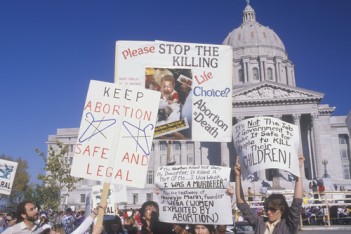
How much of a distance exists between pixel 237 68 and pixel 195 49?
80184 mm

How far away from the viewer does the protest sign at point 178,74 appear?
770 centimetres

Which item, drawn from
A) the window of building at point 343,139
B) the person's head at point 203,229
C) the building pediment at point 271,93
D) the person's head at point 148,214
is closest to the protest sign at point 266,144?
the person's head at point 203,229

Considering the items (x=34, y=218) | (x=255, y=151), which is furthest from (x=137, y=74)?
(x=34, y=218)

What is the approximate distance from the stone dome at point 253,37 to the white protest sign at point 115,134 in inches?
3373

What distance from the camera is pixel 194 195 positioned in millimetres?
5805

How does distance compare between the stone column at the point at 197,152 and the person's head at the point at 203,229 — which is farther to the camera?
the stone column at the point at 197,152

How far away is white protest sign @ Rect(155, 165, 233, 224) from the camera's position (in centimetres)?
561

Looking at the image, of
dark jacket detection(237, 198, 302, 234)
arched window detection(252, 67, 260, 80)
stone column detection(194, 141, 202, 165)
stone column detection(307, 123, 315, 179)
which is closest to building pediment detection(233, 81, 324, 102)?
stone column detection(307, 123, 315, 179)

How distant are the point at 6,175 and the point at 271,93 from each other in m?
54.8

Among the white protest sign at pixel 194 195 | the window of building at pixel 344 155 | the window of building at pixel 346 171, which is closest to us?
the white protest sign at pixel 194 195

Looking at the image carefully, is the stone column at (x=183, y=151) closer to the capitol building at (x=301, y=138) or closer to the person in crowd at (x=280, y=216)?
the capitol building at (x=301, y=138)

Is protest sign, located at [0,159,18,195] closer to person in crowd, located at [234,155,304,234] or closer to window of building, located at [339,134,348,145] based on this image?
person in crowd, located at [234,155,304,234]

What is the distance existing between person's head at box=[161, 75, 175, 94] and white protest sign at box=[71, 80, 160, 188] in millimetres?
1827

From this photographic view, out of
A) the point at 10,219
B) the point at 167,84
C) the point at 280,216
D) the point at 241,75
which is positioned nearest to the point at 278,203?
the point at 280,216
